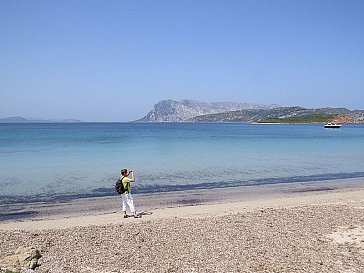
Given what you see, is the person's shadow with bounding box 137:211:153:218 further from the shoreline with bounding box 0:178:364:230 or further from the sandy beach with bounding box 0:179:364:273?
the sandy beach with bounding box 0:179:364:273

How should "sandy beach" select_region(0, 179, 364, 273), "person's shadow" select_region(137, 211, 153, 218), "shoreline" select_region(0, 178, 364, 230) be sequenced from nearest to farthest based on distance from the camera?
"sandy beach" select_region(0, 179, 364, 273), "shoreline" select_region(0, 178, 364, 230), "person's shadow" select_region(137, 211, 153, 218)

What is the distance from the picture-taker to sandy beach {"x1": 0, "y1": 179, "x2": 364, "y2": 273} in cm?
1004

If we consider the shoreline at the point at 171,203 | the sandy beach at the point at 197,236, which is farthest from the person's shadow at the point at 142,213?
the sandy beach at the point at 197,236

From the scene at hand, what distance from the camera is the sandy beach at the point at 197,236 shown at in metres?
10.0

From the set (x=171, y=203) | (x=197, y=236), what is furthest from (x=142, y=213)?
(x=197, y=236)

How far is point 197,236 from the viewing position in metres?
12.5

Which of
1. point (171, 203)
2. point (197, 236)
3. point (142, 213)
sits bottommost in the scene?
point (171, 203)

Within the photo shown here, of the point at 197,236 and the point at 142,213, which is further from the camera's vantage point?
the point at 142,213

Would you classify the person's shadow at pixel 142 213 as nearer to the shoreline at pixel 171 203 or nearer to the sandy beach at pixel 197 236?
the shoreline at pixel 171 203

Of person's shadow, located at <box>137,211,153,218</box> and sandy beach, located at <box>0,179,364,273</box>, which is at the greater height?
sandy beach, located at <box>0,179,364,273</box>

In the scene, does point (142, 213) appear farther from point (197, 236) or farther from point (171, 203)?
point (197, 236)

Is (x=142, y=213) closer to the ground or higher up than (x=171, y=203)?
higher up

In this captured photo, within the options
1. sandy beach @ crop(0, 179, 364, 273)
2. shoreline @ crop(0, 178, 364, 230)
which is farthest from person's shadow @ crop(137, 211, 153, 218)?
sandy beach @ crop(0, 179, 364, 273)

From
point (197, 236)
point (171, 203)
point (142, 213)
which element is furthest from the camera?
point (171, 203)
